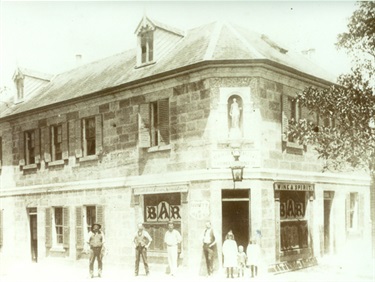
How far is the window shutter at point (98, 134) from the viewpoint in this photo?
18.9 meters

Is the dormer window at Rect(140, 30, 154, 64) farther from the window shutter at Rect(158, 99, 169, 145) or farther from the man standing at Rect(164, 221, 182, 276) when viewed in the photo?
the man standing at Rect(164, 221, 182, 276)

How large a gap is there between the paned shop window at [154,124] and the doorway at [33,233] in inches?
269

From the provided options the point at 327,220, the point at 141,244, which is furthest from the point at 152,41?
the point at 327,220

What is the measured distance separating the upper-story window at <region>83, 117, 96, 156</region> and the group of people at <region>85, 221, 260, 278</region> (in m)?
3.91

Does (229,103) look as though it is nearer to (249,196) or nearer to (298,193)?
(249,196)

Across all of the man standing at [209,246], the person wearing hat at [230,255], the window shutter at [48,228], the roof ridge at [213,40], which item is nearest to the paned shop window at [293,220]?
the person wearing hat at [230,255]

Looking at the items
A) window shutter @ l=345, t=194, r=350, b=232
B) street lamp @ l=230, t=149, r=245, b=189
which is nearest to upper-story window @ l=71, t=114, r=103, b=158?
street lamp @ l=230, t=149, r=245, b=189

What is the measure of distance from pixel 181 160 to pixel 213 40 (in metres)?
3.76

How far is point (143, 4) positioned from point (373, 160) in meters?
6.48

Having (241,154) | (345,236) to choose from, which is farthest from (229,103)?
(345,236)

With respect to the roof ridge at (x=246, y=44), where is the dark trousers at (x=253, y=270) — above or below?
below

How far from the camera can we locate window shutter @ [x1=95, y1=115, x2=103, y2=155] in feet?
61.9

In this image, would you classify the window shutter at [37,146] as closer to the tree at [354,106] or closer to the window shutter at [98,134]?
the window shutter at [98,134]

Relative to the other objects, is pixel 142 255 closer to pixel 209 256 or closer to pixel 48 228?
pixel 209 256
